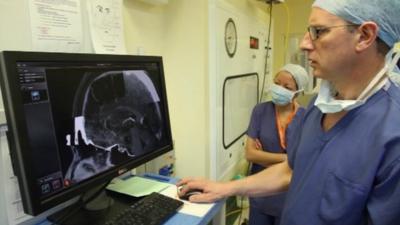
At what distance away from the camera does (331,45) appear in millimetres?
844

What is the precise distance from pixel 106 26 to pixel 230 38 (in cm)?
83

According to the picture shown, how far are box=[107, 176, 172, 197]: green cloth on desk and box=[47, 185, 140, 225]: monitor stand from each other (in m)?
0.03

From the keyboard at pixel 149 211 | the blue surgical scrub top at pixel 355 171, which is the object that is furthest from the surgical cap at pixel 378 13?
the keyboard at pixel 149 211

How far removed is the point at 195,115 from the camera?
1.66 metres

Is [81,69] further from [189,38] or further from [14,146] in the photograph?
[189,38]

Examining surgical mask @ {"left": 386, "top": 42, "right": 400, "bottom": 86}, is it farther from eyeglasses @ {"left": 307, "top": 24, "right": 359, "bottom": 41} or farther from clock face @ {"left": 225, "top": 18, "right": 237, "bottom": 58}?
clock face @ {"left": 225, "top": 18, "right": 237, "bottom": 58}

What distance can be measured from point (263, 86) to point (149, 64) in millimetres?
1731

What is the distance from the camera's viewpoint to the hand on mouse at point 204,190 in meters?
1.07

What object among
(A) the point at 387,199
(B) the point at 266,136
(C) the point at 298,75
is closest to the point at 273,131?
(B) the point at 266,136

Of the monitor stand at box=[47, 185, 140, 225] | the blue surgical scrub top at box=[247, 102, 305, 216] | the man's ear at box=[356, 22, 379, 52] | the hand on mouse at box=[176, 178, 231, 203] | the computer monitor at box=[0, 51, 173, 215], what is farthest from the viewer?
the blue surgical scrub top at box=[247, 102, 305, 216]

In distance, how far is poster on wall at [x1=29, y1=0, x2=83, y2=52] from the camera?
0.97 metres

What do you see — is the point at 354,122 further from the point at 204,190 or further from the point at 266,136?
the point at 266,136

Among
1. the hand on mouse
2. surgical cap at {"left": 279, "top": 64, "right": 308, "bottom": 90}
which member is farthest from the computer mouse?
surgical cap at {"left": 279, "top": 64, "right": 308, "bottom": 90}

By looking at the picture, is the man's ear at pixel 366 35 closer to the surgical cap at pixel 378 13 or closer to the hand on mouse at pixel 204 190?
the surgical cap at pixel 378 13
